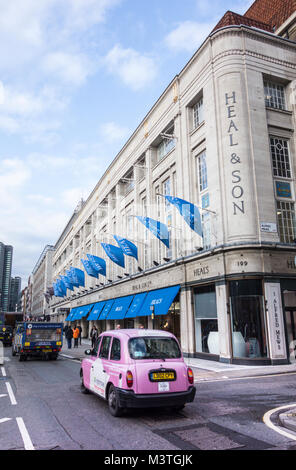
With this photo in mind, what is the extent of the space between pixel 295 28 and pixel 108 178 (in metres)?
22.2

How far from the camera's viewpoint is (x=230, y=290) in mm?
17344

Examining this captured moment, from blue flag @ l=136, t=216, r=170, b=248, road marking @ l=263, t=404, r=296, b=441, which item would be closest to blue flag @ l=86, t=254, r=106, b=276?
blue flag @ l=136, t=216, r=170, b=248

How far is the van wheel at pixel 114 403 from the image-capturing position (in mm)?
7023

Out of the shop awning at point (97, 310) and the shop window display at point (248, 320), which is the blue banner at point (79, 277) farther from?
the shop window display at point (248, 320)

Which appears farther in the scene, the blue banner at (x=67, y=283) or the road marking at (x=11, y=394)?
the blue banner at (x=67, y=283)

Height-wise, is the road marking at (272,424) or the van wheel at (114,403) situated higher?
the van wheel at (114,403)

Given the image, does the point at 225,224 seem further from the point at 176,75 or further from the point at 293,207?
the point at 176,75

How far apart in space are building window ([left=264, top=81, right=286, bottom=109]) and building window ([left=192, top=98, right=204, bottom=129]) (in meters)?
3.88

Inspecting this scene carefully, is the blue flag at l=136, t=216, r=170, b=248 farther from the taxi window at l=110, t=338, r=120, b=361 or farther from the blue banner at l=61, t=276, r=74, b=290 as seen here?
the blue banner at l=61, t=276, r=74, b=290

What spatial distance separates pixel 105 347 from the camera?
8.59m

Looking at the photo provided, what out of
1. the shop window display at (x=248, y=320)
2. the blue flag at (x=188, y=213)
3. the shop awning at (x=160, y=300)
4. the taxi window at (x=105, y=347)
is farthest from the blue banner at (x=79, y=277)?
the taxi window at (x=105, y=347)

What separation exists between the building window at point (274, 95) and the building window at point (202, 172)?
4.69 meters

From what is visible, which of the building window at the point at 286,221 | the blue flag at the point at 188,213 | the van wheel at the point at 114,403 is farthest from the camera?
the blue flag at the point at 188,213
